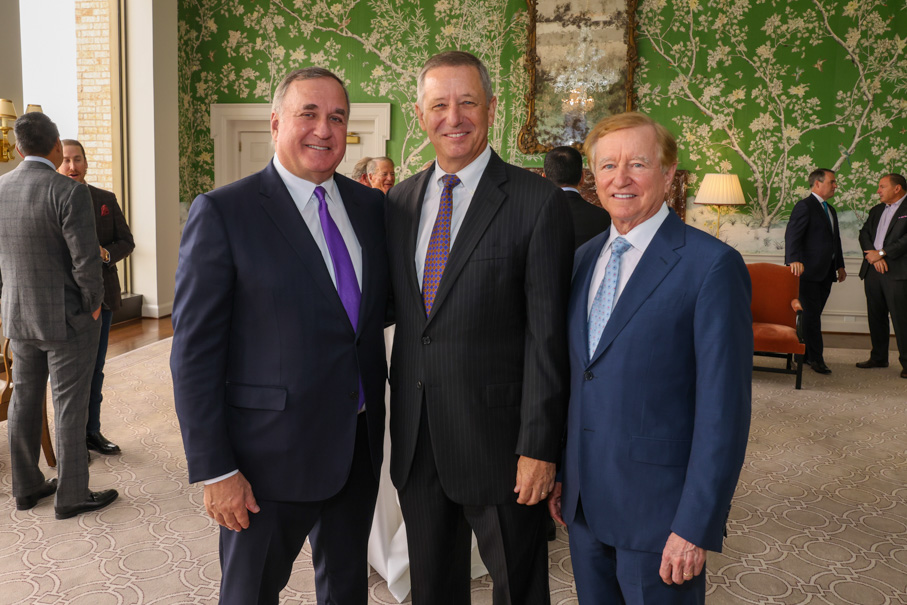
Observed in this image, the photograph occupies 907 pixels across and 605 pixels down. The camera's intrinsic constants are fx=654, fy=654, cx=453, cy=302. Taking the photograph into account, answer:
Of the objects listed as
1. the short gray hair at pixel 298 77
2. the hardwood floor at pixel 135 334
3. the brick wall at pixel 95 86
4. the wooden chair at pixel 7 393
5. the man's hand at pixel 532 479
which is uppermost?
the brick wall at pixel 95 86

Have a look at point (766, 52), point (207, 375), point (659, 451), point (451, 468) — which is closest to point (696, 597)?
point (659, 451)

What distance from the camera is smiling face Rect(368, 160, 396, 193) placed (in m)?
4.72

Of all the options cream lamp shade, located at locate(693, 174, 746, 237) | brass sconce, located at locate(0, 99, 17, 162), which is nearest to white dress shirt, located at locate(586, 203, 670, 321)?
brass sconce, located at locate(0, 99, 17, 162)

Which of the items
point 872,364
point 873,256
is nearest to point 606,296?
point 873,256

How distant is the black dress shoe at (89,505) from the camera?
9.80 ft

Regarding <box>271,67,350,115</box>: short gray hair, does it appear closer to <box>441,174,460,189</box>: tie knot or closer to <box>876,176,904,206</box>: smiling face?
<box>441,174,460,189</box>: tie knot

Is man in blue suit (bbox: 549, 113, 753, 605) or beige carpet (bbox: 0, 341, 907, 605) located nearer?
man in blue suit (bbox: 549, 113, 753, 605)

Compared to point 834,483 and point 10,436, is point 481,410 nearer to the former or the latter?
point 10,436

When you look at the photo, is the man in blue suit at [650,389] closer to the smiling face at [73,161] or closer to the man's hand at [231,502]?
the man's hand at [231,502]

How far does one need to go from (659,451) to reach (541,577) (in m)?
0.49

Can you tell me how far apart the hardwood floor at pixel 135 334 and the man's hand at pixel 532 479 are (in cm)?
528

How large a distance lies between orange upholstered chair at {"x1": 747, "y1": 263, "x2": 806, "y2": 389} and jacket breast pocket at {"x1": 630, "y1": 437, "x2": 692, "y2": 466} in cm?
454

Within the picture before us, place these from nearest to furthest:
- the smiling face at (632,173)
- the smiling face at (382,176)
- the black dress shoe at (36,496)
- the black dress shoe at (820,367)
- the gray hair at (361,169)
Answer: the smiling face at (632,173) < the black dress shoe at (36,496) < the smiling face at (382,176) < the gray hair at (361,169) < the black dress shoe at (820,367)

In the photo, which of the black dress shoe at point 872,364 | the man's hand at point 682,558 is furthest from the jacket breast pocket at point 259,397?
the black dress shoe at point 872,364
